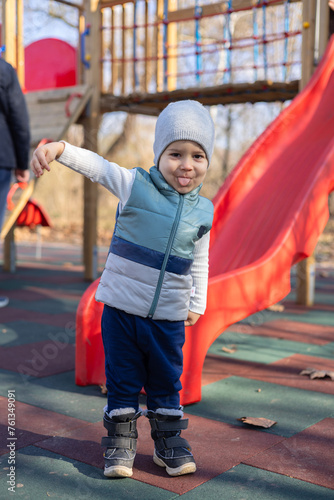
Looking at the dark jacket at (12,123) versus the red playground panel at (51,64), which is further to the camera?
the red playground panel at (51,64)

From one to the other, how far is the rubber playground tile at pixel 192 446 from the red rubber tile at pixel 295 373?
80 cm

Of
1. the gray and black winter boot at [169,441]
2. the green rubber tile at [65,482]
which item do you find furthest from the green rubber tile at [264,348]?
the green rubber tile at [65,482]

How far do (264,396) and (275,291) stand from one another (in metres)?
0.59

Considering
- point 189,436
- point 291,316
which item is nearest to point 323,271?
point 291,316

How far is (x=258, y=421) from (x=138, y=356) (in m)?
0.78

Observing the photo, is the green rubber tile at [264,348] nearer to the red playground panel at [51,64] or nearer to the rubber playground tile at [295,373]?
the rubber playground tile at [295,373]

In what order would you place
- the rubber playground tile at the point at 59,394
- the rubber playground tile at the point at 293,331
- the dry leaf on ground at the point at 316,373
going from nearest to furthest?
the rubber playground tile at the point at 59,394, the dry leaf on ground at the point at 316,373, the rubber playground tile at the point at 293,331

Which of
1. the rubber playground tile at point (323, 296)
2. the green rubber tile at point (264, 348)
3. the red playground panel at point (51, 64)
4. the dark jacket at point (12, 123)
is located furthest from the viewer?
the red playground panel at point (51, 64)

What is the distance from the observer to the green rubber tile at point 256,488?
1.93 metres

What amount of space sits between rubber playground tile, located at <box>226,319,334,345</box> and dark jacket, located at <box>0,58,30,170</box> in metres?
2.26

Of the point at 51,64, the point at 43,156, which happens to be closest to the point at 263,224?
the point at 43,156

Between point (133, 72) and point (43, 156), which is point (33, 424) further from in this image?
point (133, 72)

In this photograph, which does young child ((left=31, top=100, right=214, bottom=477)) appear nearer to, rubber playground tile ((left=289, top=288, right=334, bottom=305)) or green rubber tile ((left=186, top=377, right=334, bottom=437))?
green rubber tile ((left=186, top=377, right=334, bottom=437))

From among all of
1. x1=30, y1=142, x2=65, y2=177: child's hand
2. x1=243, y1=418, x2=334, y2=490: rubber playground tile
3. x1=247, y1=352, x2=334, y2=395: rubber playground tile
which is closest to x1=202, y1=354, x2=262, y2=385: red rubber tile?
x1=247, y1=352, x2=334, y2=395: rubber playground tile
